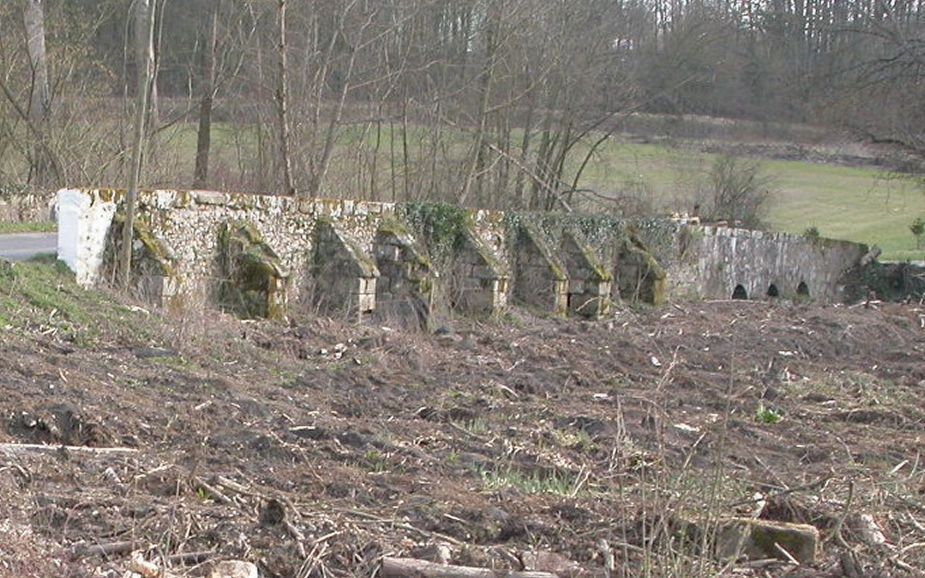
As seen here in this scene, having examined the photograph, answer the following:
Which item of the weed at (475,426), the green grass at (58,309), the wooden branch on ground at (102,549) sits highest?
the green grass at (58,309)

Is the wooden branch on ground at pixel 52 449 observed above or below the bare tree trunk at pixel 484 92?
below

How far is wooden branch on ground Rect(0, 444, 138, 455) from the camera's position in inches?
299

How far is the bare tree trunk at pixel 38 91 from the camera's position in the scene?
80.1ft

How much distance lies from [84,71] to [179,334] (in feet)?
49.1

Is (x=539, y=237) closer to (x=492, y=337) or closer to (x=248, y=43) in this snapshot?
(x=492, y=337)

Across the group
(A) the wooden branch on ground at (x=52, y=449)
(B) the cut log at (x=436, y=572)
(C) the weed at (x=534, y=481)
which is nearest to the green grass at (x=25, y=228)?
(A) the wooden branch on ground at (x=52, y=449)

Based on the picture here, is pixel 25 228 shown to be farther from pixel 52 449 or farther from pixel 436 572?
pixel 436 572

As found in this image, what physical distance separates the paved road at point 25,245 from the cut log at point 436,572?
900cm

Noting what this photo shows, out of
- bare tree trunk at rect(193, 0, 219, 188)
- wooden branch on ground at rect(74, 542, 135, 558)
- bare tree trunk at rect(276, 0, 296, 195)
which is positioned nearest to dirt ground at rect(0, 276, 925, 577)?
wooden branch on ground at rect(74, 542, 135, 558)

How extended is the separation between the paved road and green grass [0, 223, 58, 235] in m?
0.51

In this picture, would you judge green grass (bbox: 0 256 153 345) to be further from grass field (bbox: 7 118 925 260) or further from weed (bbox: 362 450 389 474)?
grass field (bbox: 7 118 925 260)

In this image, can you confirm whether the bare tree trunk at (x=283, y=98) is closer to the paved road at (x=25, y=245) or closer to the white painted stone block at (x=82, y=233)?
the paved road at (x=25, y=245)

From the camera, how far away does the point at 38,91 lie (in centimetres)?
2486

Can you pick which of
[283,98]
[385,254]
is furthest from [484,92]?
[385,254]
